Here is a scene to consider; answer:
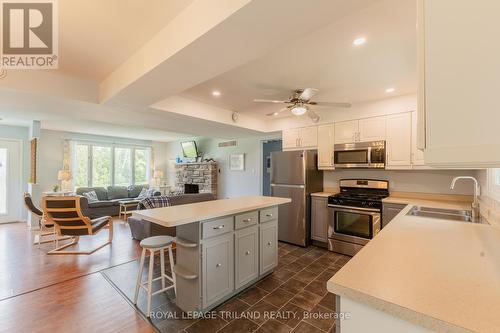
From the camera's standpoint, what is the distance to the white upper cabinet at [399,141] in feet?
11.1

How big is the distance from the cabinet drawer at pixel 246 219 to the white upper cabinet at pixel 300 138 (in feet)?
7.59

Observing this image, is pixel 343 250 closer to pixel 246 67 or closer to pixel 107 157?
pixel 246 67

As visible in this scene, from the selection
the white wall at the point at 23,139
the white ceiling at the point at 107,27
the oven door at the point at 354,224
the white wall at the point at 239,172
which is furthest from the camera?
the white wall at the point at 239,172

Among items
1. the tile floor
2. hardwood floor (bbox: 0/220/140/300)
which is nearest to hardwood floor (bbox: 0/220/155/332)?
hardwood floor (bbox: 0/220/140/300)

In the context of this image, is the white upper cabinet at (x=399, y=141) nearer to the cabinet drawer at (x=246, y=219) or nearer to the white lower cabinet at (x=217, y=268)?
the cabinet drawer at (x=246, y=219)

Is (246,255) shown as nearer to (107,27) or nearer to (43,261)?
(107,27)

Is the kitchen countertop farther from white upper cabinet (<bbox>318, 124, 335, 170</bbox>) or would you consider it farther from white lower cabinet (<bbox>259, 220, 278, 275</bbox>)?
white lower cabinet (<bbox>259, 220, 278, 275</bbox>)

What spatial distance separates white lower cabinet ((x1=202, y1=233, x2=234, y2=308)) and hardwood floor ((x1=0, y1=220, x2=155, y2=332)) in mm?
590

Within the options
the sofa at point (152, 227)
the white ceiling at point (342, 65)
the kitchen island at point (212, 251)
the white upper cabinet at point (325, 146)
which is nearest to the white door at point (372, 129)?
the white ceiling at point (342, 65)

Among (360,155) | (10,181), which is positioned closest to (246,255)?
(360,155)

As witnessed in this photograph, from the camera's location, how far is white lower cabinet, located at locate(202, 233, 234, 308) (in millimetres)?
2078

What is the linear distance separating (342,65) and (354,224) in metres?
2.42

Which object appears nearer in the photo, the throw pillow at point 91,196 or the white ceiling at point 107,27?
the white ceiling at point 107,27

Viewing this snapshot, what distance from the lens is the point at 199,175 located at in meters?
7.73
